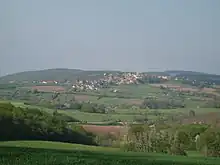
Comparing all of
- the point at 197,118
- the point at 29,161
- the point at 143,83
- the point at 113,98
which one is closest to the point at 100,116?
the point at 197,118

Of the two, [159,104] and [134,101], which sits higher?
[134,101]

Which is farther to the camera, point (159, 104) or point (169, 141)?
point (159, 104)

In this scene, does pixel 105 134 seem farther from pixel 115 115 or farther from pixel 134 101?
pixel 134 101

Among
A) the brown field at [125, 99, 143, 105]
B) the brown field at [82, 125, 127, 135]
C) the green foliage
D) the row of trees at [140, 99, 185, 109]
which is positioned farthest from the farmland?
the brown field at [125, 99, 143, 105]

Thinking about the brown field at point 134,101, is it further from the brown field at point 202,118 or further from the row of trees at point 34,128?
the row of trees at point 34,128

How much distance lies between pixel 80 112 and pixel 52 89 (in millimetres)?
59510

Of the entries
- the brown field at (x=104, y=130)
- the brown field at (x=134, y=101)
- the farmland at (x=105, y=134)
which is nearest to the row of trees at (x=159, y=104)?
the brown field at (x=134, y=101)

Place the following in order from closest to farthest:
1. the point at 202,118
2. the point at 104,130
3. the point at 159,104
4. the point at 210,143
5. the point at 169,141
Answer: the point at 210,143, the point at 169,141, the point at 104,130, the point at 202,118, the point at 159,104

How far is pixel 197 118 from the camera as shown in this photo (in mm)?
96125

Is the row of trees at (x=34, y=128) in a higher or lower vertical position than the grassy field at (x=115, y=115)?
higher

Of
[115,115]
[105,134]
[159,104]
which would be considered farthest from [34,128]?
[159,104]

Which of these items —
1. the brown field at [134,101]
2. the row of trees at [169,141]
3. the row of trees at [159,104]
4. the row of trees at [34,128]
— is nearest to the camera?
the row of trees at [169,141]

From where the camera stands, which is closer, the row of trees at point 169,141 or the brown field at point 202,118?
the row of trees at point 169,141

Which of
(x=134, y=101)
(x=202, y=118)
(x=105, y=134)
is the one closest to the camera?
(x=105, y=134)
